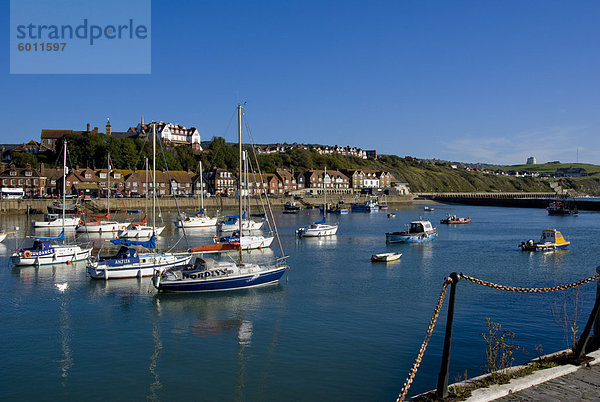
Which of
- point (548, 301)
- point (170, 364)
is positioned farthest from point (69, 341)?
point (548, 301)

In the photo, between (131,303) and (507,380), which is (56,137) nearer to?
(131,303)

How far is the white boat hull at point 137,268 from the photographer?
31.9m

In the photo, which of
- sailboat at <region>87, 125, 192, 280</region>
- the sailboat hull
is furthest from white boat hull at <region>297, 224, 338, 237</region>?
the sailboat hull

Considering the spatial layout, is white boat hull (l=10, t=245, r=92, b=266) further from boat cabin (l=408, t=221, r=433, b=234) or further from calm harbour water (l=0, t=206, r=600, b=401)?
boat cabin (l=408, t=221, r=433, b=234)

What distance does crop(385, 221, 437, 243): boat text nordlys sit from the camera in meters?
53.8

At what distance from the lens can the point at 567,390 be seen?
10383 mm

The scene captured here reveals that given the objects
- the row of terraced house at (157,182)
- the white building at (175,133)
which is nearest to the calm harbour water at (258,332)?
the row of terraced house at (157,182)

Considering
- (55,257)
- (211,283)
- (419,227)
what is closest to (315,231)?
(419,227)

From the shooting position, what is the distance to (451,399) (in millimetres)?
10016

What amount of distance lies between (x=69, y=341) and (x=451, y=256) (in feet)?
110

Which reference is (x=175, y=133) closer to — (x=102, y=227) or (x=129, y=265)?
(x=102, y=227)

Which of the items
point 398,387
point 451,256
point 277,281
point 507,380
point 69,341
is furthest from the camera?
point 451,256

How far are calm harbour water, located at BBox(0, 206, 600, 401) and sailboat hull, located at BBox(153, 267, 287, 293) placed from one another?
1.75ft

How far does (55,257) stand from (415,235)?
34.0 m
